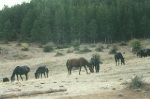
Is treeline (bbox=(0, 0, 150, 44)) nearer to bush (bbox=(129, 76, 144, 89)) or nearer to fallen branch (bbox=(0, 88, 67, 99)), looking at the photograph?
bush (bbox=(129, 76, 144, 89))

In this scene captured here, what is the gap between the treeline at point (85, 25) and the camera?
8219cm

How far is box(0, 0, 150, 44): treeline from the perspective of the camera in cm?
8219

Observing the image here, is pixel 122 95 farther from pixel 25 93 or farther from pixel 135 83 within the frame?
pixel 25 93

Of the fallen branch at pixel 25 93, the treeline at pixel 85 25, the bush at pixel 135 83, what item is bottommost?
the fallen branch at pixel 25 93

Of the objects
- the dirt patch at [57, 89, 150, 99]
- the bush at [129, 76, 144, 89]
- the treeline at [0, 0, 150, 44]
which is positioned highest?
the treeline at [0, 0, 150, 44]

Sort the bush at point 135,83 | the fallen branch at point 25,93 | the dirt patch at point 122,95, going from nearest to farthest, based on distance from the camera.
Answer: the dirt patch at point 122,95 < the fallen branch at point 25,93 < the bush at point 135,83

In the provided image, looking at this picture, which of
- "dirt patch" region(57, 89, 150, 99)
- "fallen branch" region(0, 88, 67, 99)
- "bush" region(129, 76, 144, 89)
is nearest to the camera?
"dirt patch" region(57, 89, 150, 99)

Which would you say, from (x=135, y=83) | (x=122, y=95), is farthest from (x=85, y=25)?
(x=122, y=95)

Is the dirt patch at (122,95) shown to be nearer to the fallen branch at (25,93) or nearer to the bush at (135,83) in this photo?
the bush at (135,83)

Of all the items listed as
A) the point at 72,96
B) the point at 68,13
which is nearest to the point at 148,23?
the point at 68,13

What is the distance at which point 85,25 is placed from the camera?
271 ft

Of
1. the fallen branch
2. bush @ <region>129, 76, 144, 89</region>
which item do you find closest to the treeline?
bush @ <region>129, 76, 144, 89</region>

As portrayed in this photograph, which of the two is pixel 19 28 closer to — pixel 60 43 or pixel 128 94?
pixel 60 43

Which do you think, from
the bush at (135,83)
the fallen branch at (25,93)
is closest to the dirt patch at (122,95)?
the bush at (135,83)
